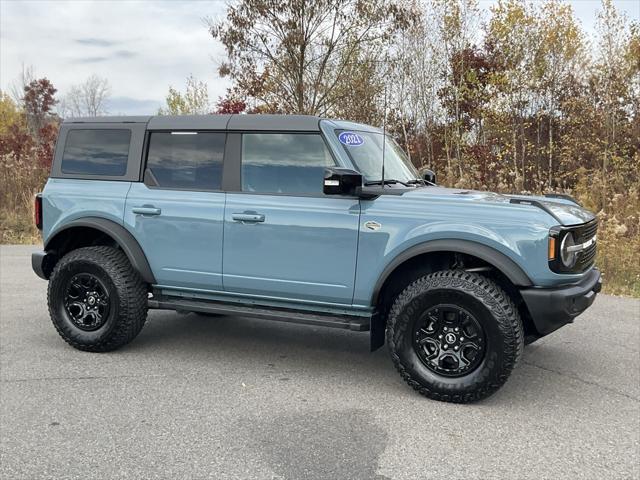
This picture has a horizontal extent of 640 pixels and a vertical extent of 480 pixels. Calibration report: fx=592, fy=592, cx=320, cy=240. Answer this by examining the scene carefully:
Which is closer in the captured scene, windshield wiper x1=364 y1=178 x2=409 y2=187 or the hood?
the hood

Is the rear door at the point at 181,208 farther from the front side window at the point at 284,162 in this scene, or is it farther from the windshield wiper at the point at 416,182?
the windshield wiper at the point at 416,182

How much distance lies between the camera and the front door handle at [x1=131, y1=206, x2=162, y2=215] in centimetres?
464

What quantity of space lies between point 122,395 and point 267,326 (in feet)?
6.68

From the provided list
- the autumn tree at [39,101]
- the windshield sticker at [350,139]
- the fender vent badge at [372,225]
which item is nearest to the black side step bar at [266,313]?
the fender vent badge at [372,225]

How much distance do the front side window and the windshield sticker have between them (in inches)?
6.6

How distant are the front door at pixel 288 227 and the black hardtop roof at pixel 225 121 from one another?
0.07 metres

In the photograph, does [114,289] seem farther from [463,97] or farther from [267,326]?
[463,97]

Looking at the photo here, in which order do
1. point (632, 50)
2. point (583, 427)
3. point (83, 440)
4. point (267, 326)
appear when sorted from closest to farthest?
point (83, 440) → point (583, 427) → point (267, 326) → point (632, 50)

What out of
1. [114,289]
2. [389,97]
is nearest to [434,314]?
[114,289]

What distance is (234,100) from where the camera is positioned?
44.6 ft

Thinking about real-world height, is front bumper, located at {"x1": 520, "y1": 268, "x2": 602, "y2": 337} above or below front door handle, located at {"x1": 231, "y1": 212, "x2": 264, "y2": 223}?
below

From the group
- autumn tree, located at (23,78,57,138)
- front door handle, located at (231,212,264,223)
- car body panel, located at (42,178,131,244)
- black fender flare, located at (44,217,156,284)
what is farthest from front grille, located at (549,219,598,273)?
autumn tree, located at (23,78,57,138)

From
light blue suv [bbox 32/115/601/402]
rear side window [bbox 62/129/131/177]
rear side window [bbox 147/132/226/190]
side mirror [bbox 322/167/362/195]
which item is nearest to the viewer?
light blue suv [bbox 32/115/601/402]

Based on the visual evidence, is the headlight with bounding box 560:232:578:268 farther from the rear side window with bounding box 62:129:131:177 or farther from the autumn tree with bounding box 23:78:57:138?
the autumn tree with bounding box 23:78:57:138
